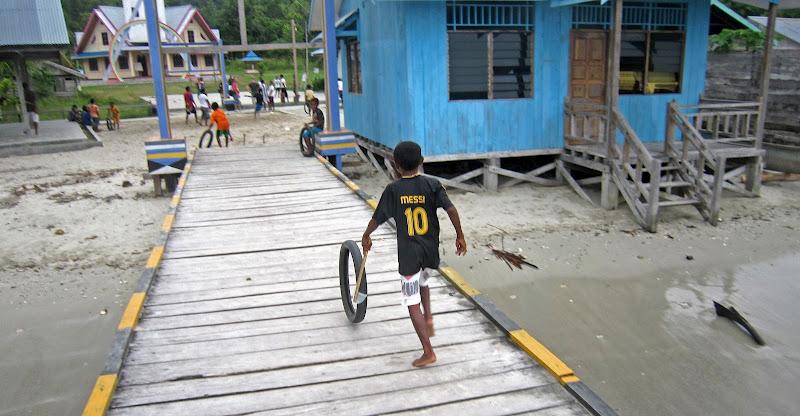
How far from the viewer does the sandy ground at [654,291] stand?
541 centimetres

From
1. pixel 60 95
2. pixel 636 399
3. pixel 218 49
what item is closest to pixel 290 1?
pixel 60 95

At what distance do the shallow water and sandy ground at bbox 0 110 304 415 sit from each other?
14.8ft

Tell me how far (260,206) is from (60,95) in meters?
32.2

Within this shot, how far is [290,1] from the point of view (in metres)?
67.2

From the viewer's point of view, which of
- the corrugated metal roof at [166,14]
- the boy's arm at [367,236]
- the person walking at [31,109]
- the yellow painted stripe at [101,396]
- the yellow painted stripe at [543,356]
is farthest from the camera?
the corrugated metal roof at [166,14]

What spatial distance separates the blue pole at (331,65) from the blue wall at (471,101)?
46.4 inches

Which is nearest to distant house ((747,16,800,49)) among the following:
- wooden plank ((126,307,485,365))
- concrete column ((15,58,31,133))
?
wooden plank ((126,307,485,365))

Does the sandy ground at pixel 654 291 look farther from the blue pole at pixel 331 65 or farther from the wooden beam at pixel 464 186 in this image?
the blue pole at pixel 331 65

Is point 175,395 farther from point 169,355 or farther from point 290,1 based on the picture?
Result: point 290,1

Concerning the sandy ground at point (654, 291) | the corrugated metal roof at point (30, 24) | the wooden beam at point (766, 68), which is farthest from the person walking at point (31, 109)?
the wooden beam at point (766, 68)

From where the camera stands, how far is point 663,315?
6.80 metres

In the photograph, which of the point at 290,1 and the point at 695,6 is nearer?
the point at 695,6

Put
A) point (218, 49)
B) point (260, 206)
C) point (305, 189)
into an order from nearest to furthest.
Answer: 1. point (260, 206)
2. point (305, 189)
3. point (218, 49)

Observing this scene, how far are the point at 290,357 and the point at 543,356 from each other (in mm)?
1685
